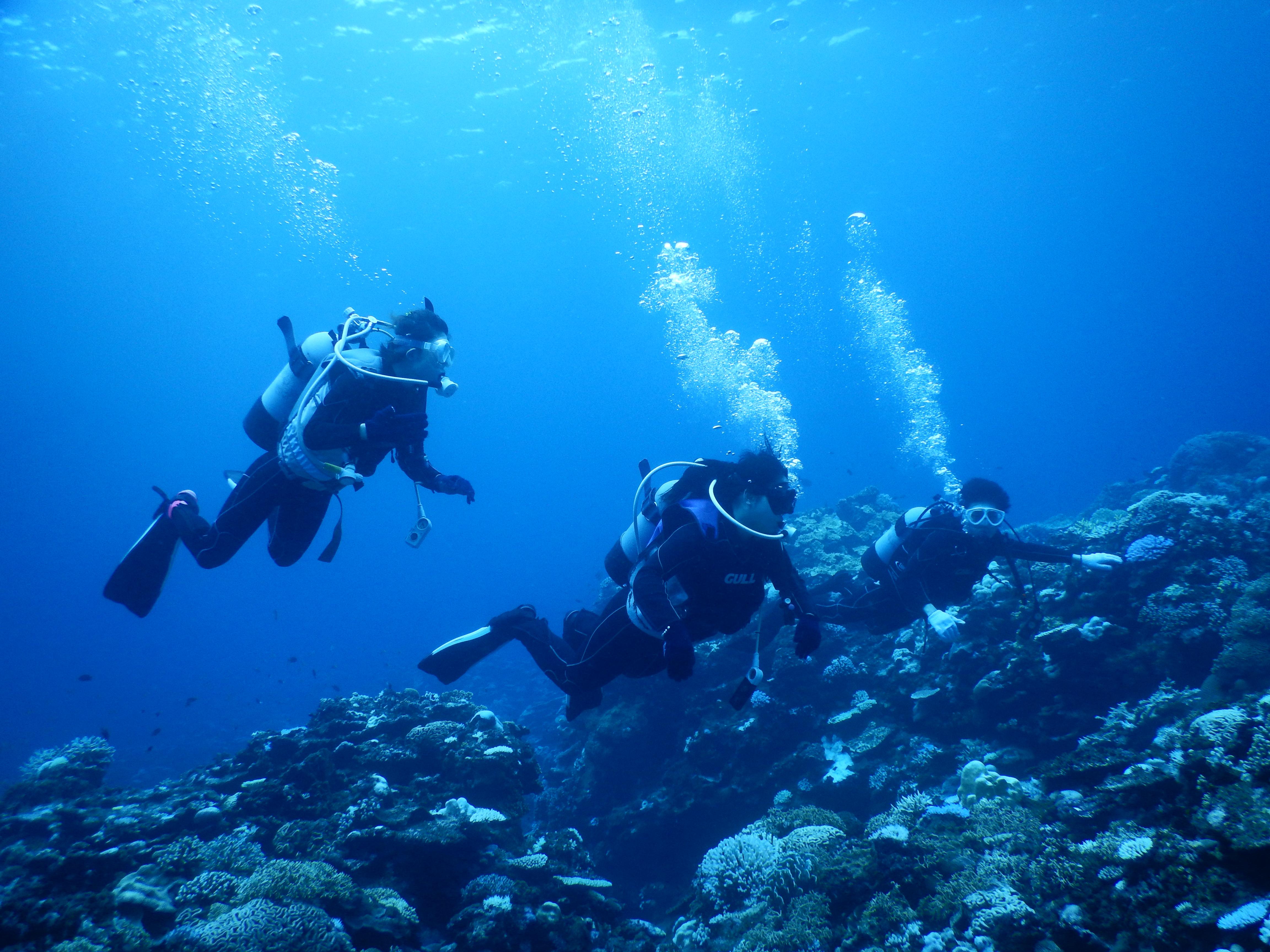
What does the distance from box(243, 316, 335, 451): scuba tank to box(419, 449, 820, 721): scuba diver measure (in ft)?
11.3

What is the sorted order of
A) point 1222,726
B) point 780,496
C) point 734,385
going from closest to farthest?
point 1222,726, point 780,496, point 734,385

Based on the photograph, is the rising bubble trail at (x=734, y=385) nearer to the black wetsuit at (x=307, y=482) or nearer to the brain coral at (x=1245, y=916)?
the black wetsuit at (x=307, y=482)

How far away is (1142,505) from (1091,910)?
7089mm

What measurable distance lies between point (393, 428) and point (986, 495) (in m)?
7.10

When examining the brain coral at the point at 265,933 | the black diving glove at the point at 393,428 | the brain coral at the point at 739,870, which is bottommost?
the brain coral at the point at 265,933

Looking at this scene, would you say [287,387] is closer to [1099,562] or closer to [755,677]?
[755,677]

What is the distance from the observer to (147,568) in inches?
212

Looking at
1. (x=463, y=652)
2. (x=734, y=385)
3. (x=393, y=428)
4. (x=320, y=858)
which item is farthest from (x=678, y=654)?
(x=734, y=385)

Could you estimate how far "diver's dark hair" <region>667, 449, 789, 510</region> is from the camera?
442 cm

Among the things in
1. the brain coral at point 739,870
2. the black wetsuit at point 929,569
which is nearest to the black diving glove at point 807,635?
the brain coral at point 739,870

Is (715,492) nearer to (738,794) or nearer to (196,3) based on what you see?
(738,794)

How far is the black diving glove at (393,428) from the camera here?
183 inches

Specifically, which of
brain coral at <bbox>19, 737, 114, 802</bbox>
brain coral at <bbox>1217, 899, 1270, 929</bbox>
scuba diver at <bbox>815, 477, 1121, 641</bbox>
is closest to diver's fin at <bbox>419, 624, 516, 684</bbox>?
scuba diver at <bbox>815, 477, 1121, 641</bbox>

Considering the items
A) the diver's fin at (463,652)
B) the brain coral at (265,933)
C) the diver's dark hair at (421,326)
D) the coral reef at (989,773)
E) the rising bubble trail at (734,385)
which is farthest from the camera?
the rising bubble trail at (734,385)
